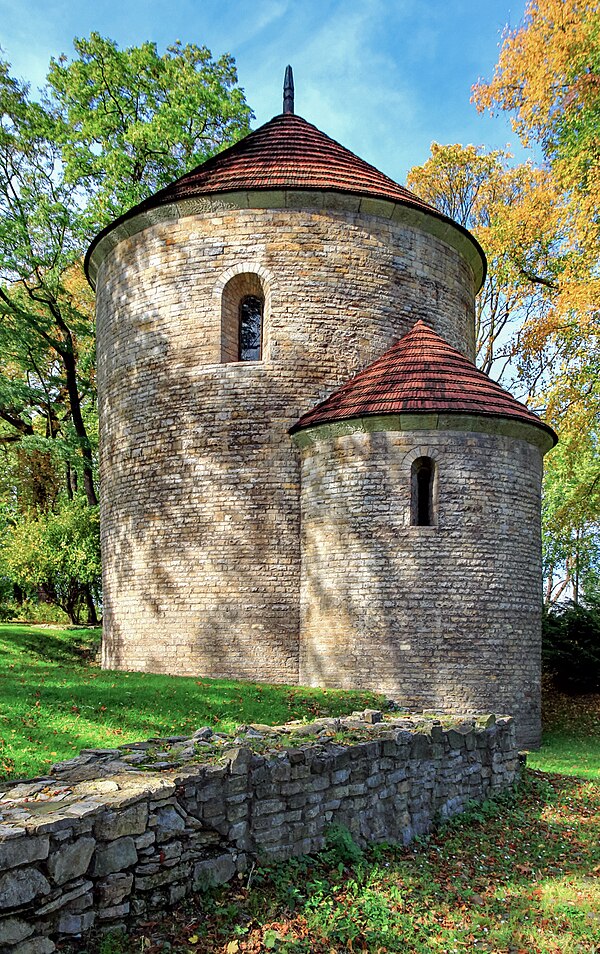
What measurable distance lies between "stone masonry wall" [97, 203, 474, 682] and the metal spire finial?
591 cm

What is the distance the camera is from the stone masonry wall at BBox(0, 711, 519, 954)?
4191 mm

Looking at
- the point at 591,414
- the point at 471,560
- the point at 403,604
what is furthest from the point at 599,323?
the point at 403,604

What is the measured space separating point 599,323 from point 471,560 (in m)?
6.79

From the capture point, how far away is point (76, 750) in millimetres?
7031

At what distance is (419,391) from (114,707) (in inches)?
274

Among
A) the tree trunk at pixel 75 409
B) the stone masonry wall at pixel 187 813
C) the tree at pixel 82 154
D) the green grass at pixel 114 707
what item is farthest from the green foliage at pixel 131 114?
the stone masonry wall at pixel 187 813

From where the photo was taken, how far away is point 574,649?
18.8 m

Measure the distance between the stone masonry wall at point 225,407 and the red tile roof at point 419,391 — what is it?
0.97m

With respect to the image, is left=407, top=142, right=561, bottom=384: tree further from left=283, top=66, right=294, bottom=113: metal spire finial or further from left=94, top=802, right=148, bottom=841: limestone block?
left=94, top=802, right=148, bottom=841: limestone block

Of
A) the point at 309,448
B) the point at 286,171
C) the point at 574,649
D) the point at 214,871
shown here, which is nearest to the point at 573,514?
the point at 574,649

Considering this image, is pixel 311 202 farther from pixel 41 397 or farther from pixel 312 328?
pixel 41 397

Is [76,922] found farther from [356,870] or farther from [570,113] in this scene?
[570,113]

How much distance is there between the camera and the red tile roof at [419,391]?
41.2 ft

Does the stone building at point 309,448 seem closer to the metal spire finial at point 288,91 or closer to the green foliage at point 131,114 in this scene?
the metal spire finial at point 288,91
